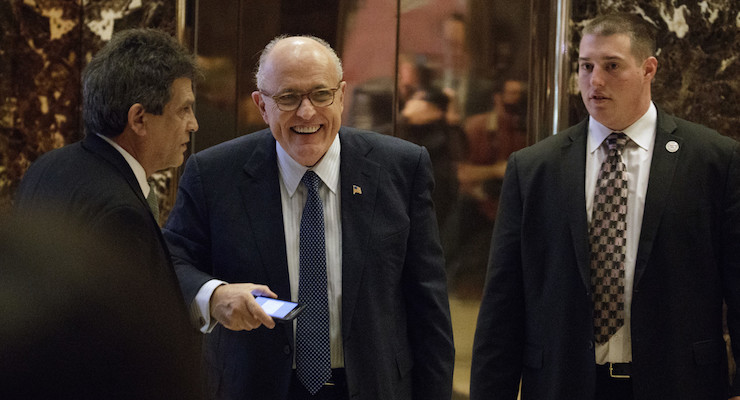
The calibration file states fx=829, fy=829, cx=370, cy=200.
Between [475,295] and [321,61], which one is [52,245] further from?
[475,295]

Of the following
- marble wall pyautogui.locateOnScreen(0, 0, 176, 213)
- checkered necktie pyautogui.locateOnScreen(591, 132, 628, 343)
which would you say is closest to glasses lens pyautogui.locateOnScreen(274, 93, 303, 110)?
checkered necktie pyautogui.locateOnScreen(591, 132, 628, 343)

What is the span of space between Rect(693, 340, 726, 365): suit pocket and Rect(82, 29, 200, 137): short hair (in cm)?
208

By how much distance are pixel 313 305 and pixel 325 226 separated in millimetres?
289

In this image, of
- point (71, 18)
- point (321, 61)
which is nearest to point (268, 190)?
point (321, 61)

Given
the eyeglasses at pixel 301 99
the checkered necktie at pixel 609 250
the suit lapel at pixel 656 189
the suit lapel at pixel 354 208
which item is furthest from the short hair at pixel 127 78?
the suit lapel at pixel 656 189

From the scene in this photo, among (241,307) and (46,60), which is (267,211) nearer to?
(241,307)

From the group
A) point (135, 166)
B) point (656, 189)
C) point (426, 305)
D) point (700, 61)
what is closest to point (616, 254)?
point (656, 189)

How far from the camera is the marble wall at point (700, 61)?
451 centimetres

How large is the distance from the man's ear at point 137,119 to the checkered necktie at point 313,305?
701mm

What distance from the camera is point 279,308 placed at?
8.43ft

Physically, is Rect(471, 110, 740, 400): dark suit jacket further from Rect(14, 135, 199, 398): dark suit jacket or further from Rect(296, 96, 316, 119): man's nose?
Rect(14, 135, 199, 398): dark suit jacket

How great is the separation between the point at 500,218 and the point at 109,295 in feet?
9.38

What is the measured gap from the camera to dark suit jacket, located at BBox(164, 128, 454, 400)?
286 cm

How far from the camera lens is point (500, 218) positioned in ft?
11.1
